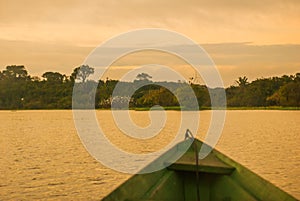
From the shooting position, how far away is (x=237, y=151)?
67.4 feet

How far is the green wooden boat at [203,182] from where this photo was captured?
17.9ft

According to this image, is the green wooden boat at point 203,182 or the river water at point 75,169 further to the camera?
the river water at point 75,169

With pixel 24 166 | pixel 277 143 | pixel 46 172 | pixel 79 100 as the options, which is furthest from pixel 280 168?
pixel 79 100

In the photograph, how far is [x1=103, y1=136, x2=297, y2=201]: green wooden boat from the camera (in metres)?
5.46

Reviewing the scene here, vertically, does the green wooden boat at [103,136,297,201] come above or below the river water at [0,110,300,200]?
above

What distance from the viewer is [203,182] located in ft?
19.7

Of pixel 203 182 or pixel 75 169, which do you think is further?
pixel 75 169

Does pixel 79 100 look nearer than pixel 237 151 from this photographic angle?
No

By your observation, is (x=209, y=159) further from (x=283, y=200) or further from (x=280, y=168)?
(x=280, y=168)

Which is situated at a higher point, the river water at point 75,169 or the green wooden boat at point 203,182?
the green wooden boat at point 203,182

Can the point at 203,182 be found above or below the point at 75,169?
above

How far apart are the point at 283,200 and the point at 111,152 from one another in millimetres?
15291

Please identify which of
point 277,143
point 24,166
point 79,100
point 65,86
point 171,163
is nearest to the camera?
point 171,163

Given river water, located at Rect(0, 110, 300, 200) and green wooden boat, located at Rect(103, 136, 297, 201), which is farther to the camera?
river water, located at Rect(0, 110, 300, 200)
